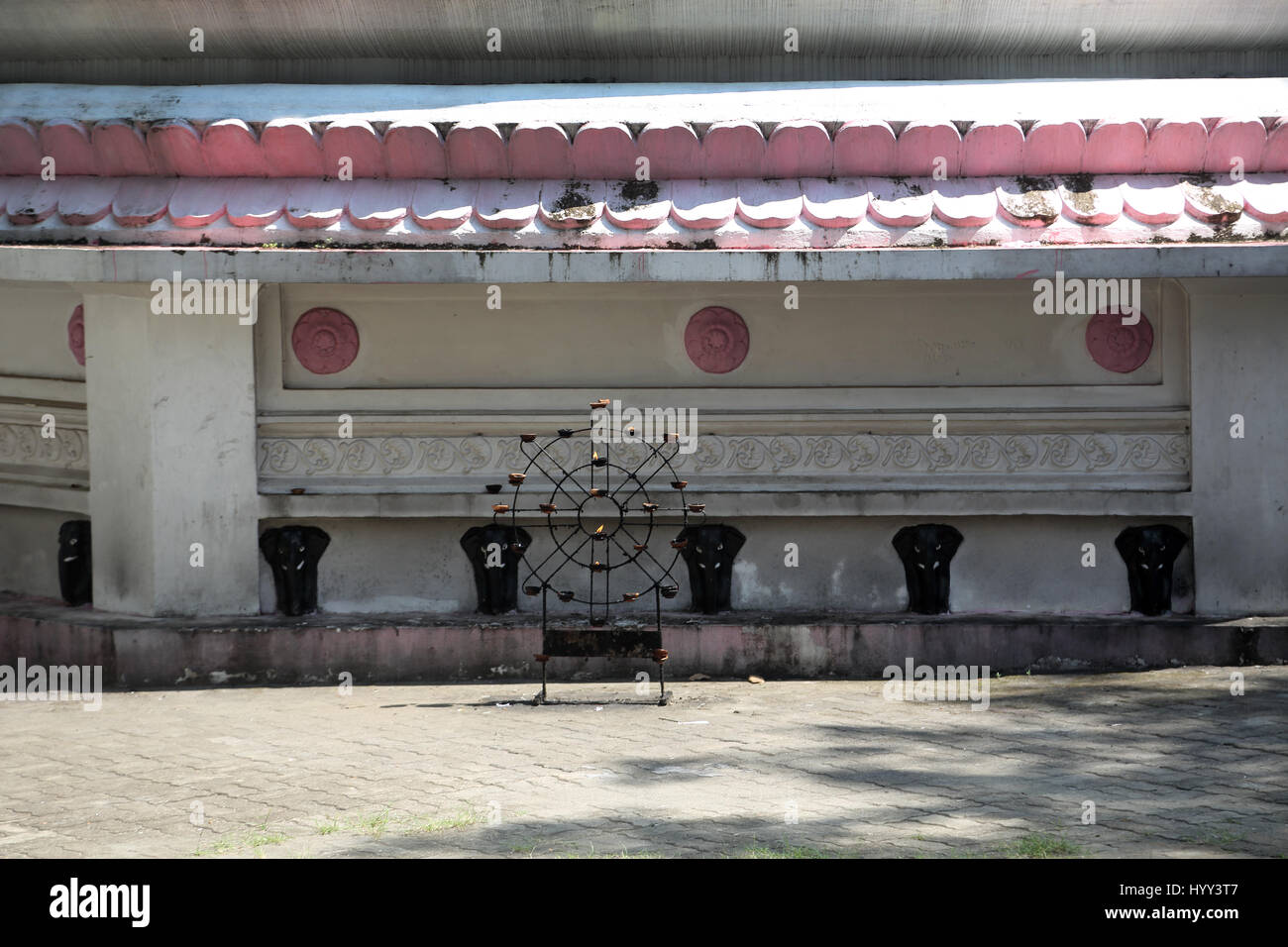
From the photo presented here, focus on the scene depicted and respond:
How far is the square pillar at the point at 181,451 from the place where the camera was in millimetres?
7660

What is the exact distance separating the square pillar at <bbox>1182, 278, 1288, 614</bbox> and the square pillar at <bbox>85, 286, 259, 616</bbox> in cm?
458

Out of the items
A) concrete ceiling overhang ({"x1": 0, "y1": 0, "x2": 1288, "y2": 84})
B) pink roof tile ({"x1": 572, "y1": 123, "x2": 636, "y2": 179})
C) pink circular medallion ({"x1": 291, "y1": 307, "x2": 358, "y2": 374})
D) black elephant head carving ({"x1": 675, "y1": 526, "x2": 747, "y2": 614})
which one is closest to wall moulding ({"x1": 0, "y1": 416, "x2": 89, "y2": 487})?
pink circular medallion ({"x1": 291, "y1": 307, "x2": 358, "y2": 374})

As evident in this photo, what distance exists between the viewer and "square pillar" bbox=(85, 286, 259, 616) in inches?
302

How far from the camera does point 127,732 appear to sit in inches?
266

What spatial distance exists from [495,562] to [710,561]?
106cm

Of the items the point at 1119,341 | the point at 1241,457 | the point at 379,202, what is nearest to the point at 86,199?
the point at 379,202

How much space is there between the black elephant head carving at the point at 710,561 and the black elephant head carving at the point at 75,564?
3.08 m

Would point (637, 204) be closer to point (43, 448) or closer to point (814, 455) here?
point (814, 455)

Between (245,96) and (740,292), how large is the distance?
8.61 feet

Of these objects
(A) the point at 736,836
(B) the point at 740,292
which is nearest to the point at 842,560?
(B) the point at 740,292

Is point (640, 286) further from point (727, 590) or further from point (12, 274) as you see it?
point (12, 274)

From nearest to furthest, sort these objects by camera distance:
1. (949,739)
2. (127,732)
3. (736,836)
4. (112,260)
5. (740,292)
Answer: (736,836)
(949,739)
(127,732)
(112,260)
(740,292)

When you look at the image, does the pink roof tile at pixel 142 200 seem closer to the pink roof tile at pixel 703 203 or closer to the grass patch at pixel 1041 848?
the pink roof tile at pixel 703 203

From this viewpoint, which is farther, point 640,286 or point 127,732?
point 640,286
